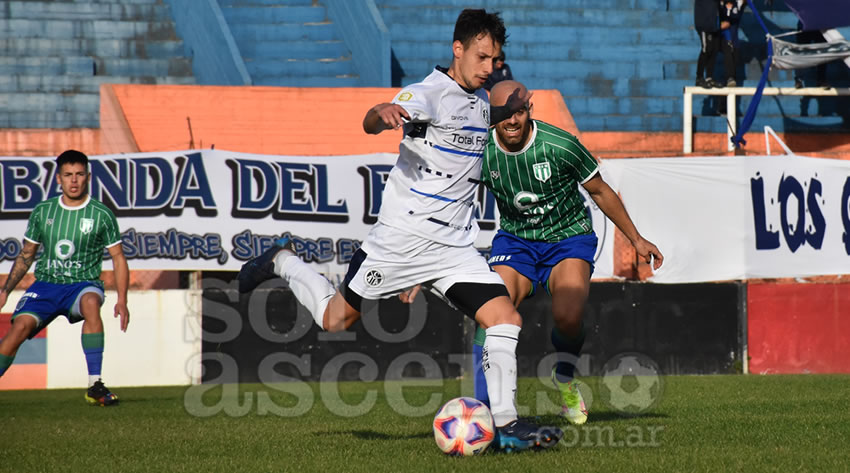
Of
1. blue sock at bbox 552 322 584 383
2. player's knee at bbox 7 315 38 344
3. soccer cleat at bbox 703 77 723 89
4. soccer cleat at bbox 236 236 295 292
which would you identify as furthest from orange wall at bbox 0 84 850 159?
soccer cleat at bbox 236 236 295 292

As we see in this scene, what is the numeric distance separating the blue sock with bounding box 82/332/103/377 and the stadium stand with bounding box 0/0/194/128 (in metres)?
7.82

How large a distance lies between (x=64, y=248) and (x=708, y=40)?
1122cm

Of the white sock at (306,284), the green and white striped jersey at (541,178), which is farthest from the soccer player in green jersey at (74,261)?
the green and white striped jersey at (541,178)

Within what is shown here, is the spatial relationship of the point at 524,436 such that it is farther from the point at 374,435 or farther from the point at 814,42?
the point at 814,42

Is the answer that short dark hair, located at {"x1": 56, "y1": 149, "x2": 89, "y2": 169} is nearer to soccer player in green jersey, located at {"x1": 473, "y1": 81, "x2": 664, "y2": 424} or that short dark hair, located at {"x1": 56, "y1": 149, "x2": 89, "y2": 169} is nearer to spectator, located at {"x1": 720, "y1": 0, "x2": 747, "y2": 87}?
soccer player in green jersey, located at {"x1": 473, "y1": 81, "x2": 664, "y2": 424}

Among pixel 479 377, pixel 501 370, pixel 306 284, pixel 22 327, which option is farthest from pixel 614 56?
pixel 501 370

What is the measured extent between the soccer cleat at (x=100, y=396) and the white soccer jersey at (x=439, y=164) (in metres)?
4.70

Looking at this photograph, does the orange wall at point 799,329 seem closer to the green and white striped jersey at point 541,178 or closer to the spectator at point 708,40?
the spectator at point 708,40

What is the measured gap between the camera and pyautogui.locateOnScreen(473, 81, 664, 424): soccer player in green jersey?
7.70 meters

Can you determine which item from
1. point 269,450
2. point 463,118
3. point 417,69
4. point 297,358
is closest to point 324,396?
point 297,358

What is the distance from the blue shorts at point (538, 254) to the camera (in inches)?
312

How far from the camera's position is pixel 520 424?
20.0ft

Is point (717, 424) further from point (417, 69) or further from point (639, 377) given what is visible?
point (417, 69)

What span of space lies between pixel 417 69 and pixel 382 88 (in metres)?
2.70
